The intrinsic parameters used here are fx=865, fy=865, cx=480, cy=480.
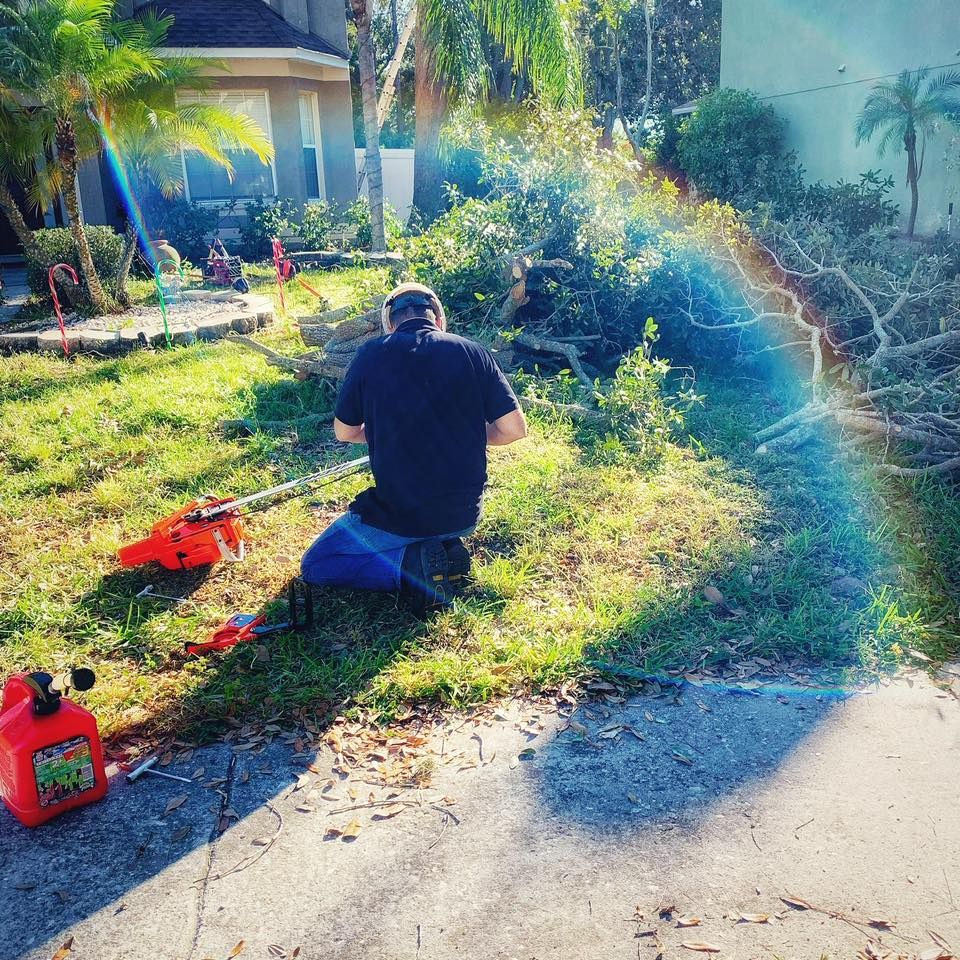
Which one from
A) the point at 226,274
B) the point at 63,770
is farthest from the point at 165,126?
the point at 63,770

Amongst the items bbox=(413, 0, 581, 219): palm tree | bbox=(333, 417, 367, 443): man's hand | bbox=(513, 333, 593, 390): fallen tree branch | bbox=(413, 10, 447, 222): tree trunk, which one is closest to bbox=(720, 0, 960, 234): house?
bbox=(413, 0, 581, 219): palm tree

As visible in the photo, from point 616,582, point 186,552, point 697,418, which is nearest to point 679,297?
point 697,418

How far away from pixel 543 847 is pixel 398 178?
22711 millimetres

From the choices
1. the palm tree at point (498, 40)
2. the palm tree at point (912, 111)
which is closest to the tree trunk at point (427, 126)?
the palm tree at point (498, 40)

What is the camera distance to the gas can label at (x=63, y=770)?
8.89ft

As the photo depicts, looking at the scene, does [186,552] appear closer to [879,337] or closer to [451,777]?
[451,777]

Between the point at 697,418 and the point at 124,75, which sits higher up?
the point at 124,75

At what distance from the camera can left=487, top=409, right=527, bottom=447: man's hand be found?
12.9ft

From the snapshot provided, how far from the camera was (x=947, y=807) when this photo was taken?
2795 mm

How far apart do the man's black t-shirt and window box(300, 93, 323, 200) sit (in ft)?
51.3

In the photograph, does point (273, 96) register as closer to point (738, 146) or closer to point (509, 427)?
point (738, 146)

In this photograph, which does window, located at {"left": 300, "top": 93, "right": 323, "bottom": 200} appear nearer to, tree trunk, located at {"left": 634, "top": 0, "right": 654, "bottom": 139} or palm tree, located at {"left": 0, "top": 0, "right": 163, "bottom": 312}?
palm tree, located at {"left": 0, "top": 0, "right": 163, "bottom": 312}

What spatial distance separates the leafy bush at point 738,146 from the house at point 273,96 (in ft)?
24.2

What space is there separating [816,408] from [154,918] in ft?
16.4
